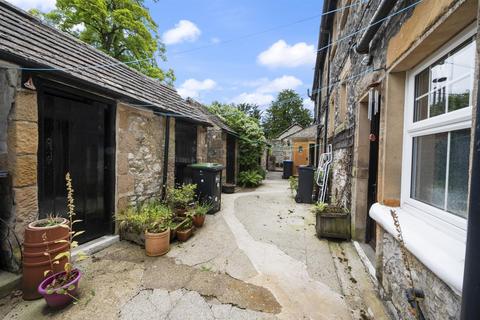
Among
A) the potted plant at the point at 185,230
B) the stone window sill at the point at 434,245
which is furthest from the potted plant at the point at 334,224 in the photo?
the potted plant at the point at 185,230

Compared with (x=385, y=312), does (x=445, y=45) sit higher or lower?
higher

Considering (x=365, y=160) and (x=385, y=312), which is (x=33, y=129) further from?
A: (x=365, y=160)

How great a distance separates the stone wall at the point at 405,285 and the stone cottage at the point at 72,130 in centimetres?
427

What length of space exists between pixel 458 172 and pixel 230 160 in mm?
9483

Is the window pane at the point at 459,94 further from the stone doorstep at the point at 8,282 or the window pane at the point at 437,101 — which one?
the stone doorstep at the point at 8,282

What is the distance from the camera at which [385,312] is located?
2.37m

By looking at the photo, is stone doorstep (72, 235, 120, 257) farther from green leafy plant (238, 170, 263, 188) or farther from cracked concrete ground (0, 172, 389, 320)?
green leafy plant (238, 170, 263, 188)

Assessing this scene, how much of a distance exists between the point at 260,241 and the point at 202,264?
135 centimetres

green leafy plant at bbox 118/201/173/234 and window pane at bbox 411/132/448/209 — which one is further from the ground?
window pane at bbox 411/132/448/209

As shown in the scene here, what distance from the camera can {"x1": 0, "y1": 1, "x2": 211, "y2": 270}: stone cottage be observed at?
273 cm

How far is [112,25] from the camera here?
43.1ft

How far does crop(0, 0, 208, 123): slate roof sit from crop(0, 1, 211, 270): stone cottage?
0.05ft

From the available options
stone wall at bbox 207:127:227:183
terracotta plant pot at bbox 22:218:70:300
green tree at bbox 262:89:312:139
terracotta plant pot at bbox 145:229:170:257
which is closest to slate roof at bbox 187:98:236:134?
stone wall at bbox 207:127:227:183

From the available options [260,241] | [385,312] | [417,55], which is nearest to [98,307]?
[260,241]
